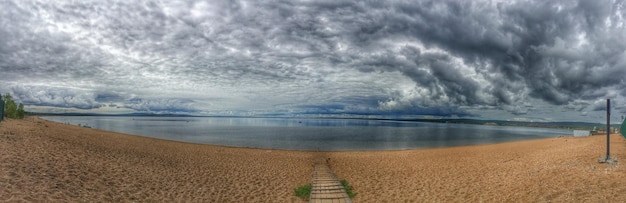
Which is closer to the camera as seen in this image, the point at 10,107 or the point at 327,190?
the point at 327,190

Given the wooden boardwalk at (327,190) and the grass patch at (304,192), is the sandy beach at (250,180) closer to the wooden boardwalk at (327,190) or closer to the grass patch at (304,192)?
the grass patch at (304,192)

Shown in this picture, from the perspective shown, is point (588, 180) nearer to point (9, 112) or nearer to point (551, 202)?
point (551, 202)

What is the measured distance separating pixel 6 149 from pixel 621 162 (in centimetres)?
3151

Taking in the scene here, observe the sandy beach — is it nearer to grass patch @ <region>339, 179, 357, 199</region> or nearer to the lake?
grass patch @ <region>339, 179, 357, 199</region>

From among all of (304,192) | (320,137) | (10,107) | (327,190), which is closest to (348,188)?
(327,190)

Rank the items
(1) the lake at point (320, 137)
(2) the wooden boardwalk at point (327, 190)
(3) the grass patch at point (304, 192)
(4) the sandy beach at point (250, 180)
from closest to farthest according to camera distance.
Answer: (4) the sandy beach at point (250, 180), (2) the wooden boardwalk at point (327, 190), (3) the grass patch at point (304, 192), (1) the lake at point (320, 137)

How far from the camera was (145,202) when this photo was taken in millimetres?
12016

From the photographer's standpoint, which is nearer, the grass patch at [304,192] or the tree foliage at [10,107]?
the grass patch at [304,192]

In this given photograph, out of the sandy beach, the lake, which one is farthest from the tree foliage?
the sandy beach

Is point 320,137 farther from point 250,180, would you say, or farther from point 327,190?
point 327,190

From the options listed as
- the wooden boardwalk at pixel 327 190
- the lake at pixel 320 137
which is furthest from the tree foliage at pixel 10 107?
the wooden boardwalk at pixel 327 190

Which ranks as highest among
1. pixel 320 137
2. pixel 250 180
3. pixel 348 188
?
pixel 348 188

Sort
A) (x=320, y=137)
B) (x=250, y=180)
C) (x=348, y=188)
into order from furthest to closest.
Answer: (x=320, y=137)
(x=250, y=180)
(x=348, y=188)

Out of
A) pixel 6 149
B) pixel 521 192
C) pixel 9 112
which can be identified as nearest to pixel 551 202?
pixel 521 192
